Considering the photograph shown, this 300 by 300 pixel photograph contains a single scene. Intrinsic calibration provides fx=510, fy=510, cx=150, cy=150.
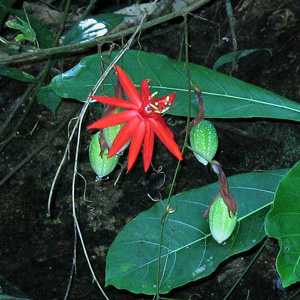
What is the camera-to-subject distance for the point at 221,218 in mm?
1302

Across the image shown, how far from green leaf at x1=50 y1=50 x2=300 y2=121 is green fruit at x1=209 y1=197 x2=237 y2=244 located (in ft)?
1.18

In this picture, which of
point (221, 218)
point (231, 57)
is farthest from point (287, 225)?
point (231, 57)

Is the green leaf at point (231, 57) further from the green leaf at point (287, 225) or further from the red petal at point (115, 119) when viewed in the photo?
the red petal at point (115, 119)

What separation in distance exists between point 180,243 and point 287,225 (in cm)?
40

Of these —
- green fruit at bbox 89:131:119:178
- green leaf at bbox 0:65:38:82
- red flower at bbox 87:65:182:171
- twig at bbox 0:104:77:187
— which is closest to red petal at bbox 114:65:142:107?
red flower at bbox 87:65:182:171

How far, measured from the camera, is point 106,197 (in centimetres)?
188

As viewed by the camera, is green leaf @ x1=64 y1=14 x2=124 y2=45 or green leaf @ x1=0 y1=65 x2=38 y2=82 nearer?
green leaf @ x1=0 y1=65 x2=38 y2=82

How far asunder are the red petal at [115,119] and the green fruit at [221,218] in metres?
0.34

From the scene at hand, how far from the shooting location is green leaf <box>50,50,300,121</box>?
1522 millimetres

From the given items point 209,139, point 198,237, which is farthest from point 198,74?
point 198,237

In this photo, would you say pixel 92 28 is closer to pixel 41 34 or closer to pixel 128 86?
pixel 41 34

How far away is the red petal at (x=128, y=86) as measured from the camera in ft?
3.75

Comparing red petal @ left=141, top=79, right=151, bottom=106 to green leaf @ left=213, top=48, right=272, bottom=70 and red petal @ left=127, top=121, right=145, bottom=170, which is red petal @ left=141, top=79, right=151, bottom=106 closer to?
red petal @ left=127, top=121, right=145, bottom=170

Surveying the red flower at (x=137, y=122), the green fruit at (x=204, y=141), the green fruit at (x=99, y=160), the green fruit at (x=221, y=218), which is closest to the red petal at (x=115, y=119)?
the red flower at (x=137, y=122)
